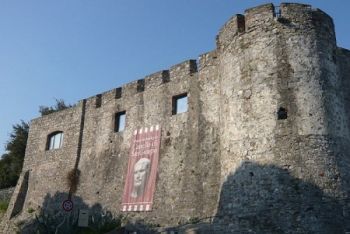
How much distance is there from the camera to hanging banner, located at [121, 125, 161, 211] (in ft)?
50.9

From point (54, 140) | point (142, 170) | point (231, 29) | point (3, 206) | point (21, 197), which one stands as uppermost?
point (231, 29)

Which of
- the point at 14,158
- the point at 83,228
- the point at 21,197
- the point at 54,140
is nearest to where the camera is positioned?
the point at 83,228

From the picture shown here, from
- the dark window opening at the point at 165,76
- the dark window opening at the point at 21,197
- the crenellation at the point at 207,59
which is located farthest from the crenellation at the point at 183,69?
the dark window opening at the point at 21,197

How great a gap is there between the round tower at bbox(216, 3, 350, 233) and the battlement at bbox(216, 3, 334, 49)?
29 millimetres

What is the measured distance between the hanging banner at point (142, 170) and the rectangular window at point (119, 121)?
1.31m

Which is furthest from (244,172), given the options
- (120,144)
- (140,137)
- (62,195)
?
(62,195)

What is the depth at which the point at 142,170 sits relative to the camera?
52.7 feet

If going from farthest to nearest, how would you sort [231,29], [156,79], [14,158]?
[14,158] → [156,79] → [231,29]

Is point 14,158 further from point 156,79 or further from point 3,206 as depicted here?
point 156,79

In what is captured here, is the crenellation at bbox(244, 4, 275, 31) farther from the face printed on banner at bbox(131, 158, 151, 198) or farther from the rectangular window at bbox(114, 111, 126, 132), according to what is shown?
the rectangular window at bbox(114, 111, 126, 132)

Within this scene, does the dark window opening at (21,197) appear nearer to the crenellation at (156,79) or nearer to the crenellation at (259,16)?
the crenellation at (156,79)

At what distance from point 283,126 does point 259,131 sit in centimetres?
65

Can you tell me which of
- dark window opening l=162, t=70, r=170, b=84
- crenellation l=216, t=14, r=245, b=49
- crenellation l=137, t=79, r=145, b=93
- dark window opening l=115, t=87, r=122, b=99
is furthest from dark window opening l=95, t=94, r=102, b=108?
crenellation l=216, t=14, r=245, b=49

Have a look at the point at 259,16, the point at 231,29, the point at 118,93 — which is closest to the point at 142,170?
the point at 118,93
